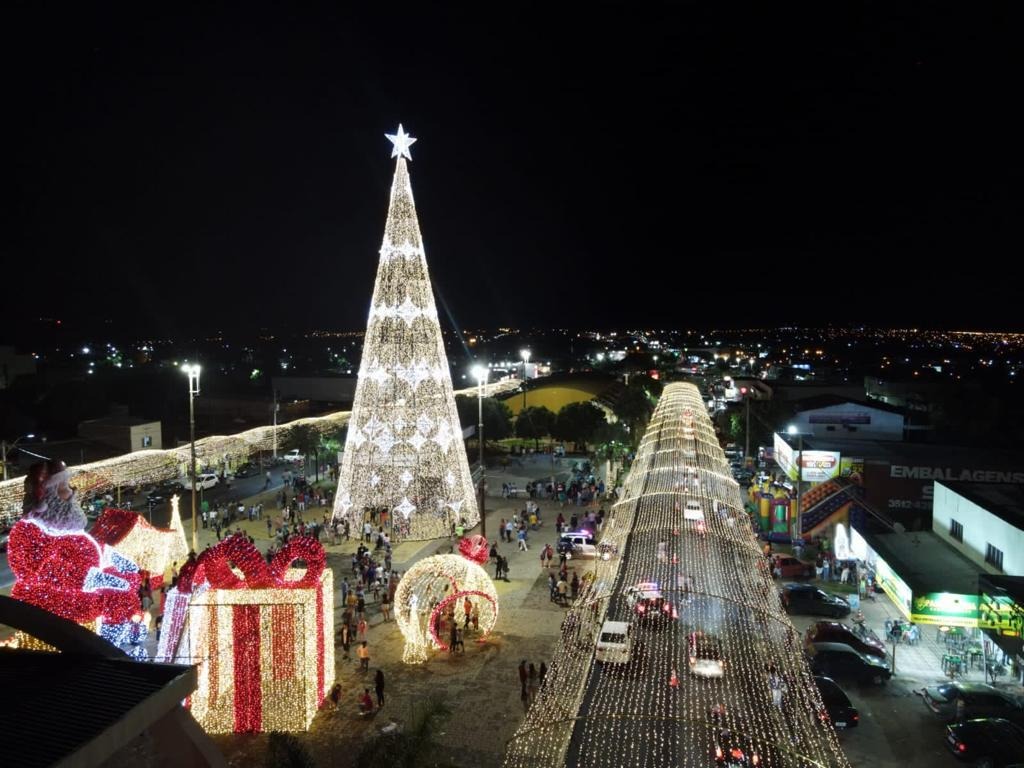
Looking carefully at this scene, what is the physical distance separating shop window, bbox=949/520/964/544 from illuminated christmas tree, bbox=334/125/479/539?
1415 cm

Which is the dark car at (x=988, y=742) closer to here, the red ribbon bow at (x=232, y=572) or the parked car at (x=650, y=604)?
the parked car at (x=650, y=604)

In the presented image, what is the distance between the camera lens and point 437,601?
49.2ft

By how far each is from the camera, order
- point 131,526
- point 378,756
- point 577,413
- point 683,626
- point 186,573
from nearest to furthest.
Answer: point 378,756 → point 186,573 → point 683,626 → point 131,526 → point 577,413

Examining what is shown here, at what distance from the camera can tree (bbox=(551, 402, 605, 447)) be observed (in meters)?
43.0

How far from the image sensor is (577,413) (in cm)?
4384

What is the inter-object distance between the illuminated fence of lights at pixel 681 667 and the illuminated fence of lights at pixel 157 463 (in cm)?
1497

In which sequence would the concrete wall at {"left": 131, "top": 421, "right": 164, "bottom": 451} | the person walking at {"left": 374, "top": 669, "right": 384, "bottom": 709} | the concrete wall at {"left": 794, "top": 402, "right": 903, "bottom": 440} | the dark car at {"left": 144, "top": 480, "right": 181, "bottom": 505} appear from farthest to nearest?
the concrete wall at {"left": 794, "top": 402, "right": 903, "bottom": 440}
the concrete wall at {"left": 131, "top": 421, "right": 164, "bottom": 451}
the dark car at {"left": 144, "top": 480, "right": 181, "bottom": 505}
the person walking at {"left": 374, "top": 669, "right": 384, "bottom": 709}

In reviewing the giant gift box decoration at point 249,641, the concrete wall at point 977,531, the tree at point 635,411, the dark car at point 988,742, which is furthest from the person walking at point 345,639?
the tree at point 635,411

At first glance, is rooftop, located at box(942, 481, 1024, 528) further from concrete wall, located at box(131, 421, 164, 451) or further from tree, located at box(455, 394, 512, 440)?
concrete wall, located at box(131, 421, 164, 451)

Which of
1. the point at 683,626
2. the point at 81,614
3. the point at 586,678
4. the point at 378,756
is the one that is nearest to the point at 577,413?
the point at 683,626

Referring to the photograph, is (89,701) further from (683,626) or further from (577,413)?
(577,413)

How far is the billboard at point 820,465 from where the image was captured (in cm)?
2434

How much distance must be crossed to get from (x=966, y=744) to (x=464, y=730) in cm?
785

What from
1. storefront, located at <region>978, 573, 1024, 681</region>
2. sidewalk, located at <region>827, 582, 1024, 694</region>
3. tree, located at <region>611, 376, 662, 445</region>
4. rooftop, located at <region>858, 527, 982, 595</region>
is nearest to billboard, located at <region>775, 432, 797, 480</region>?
rooftop, located at <region>858, 527, 982, 595</region>
